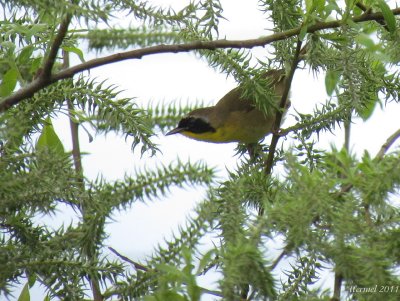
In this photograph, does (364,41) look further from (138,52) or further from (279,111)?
(138,52)

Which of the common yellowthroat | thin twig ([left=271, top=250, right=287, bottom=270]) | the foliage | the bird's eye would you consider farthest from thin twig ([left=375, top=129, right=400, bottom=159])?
the bird's eye

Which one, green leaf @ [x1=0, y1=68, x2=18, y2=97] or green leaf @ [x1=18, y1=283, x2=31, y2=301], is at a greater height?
green leaf @ [x1=0, y1=68, x2=18, y2=97]

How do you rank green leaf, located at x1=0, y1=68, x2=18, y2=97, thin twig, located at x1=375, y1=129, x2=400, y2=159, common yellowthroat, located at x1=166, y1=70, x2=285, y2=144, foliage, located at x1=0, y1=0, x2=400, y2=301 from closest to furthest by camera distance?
foliage, located at x1=0, y1=0, x2=400, y2=301 < green leaf, located at x1=0, y1=68, x2=18, y2=97 < thin twig, located at x1=375, y1=129, x2=400, y2=159 < common yellowthroat, located at x1=166, y1=70, x2=285, y2=144

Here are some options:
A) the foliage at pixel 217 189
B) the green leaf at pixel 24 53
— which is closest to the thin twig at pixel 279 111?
the foliage at pixel 217 189

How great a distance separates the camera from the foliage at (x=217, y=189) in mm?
665

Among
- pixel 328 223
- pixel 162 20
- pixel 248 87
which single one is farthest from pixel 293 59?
pixel 328 223

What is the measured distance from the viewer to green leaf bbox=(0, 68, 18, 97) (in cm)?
93

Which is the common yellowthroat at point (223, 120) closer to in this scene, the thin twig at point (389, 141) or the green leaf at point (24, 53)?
the thin twig at point (389, 141)

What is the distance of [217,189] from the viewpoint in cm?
86

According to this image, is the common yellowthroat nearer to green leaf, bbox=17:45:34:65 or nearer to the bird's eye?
the bird's eye

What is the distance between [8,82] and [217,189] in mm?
287

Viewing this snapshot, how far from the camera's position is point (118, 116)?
0.88 m

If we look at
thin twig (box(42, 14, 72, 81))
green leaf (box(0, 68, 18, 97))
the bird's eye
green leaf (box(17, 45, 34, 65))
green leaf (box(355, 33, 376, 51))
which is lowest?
thin twig (box(42, 14, 72, 81))

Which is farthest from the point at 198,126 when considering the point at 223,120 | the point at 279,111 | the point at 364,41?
the point at 364,41
